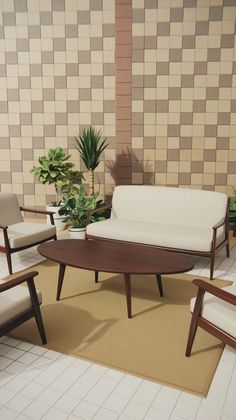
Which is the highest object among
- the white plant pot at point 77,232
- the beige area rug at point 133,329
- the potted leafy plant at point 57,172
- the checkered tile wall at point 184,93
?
the checkered tile wall at point 184,93

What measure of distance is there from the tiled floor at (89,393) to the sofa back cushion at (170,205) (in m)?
2.27

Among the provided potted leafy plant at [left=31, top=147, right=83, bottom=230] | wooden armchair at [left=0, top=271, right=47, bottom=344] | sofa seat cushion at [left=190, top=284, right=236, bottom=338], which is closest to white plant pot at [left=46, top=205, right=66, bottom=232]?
potted leafy plant at [left=31, top=147, right=83, bottom=230]

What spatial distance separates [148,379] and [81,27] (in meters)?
5.43

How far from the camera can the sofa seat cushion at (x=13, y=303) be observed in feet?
8.51

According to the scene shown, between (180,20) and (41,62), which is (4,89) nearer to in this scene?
(41,62)

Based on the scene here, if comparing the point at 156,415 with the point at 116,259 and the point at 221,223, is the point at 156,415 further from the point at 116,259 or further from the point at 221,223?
the point at 221,223

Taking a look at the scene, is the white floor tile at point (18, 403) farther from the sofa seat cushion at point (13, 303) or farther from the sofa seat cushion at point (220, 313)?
the sofa seat cushion at point (220, 313)

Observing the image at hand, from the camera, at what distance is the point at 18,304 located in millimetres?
2691

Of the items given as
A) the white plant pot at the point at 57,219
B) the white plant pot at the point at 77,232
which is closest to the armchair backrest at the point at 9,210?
the white plant pot at the point at 77,232

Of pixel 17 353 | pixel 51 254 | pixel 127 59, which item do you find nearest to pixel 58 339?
pixel 17 353

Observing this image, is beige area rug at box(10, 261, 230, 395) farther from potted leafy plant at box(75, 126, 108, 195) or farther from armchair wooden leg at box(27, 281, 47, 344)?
potted leafy plant at box(75, 126, 108, 195)

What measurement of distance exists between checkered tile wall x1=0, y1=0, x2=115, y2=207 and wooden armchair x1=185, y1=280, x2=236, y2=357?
13.6 feet

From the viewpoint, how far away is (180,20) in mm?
5820

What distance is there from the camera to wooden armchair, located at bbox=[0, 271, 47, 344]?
8.49ft
